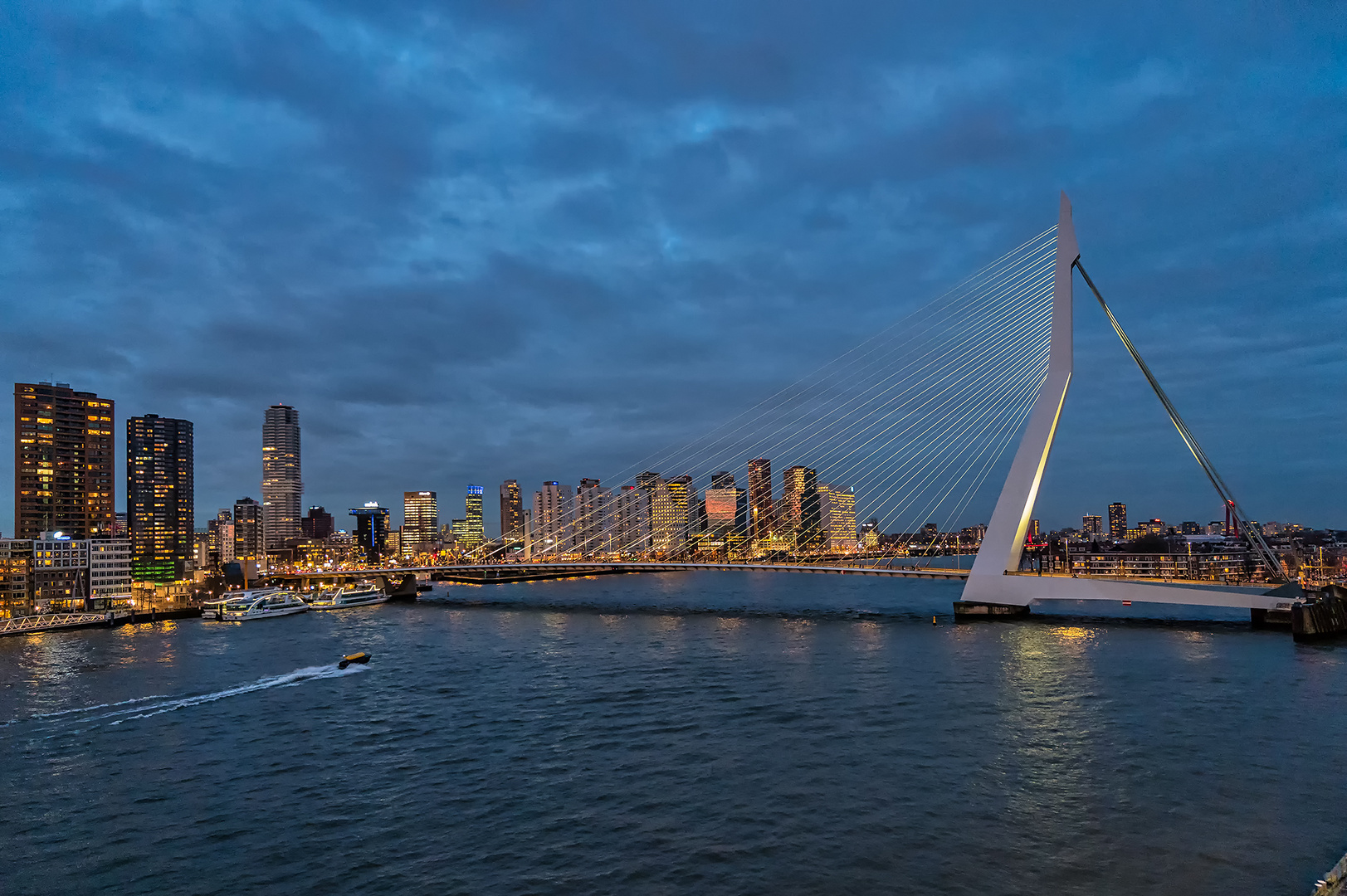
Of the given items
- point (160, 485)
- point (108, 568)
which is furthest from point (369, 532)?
point (108, 568)

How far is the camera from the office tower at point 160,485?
15125 cm

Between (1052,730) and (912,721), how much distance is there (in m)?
3.82

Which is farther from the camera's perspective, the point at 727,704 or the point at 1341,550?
the point at 1341,550

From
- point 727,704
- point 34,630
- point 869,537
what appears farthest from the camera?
point 869,537

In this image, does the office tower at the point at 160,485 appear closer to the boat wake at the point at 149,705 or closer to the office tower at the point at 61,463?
the office tower at the point at 61,463

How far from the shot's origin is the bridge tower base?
4703 cm

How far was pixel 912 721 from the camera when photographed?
22812 millimetres

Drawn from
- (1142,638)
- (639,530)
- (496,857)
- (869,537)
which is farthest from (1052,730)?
(869,537)

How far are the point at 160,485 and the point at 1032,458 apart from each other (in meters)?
172

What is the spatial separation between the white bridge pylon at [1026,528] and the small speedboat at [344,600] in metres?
62.2

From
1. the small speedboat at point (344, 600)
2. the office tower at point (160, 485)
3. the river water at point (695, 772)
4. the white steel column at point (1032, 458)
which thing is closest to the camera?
the river water at point (695, 772)

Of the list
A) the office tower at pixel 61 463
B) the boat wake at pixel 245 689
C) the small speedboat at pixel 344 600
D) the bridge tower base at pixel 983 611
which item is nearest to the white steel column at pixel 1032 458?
the bridge tower base at pixel 983 611

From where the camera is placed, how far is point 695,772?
18578 millimetres

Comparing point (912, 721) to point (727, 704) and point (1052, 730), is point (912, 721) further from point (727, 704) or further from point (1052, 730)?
point (727, 704)
